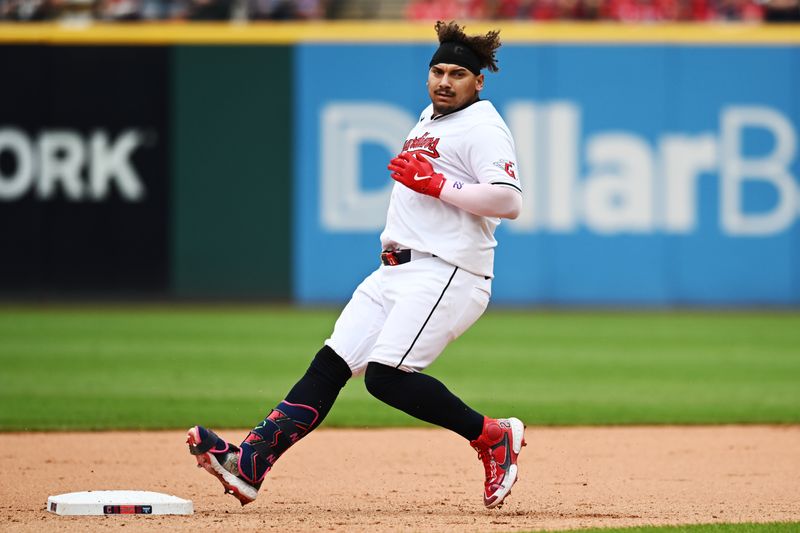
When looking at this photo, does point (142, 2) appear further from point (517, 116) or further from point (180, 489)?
point (180, 489)

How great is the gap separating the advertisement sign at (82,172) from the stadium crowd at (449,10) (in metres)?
0.74

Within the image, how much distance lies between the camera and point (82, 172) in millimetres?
16266

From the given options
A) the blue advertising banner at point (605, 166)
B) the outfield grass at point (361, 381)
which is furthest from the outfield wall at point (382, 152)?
the outfield grass at point (361, 381)

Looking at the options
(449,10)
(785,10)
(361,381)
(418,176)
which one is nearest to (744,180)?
(785,10)

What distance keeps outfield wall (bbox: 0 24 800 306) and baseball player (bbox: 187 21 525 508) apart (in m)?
10.7

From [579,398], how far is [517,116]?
7.31m

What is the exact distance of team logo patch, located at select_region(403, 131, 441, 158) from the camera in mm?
5477

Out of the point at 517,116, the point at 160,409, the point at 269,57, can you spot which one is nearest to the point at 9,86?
the point at 269,57

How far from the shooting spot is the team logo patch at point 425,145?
18.0 ft

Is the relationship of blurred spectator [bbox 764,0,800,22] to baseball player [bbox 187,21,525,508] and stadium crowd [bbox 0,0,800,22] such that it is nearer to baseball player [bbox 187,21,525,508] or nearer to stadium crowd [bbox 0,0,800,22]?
stadium crowd [bbox 0,0,800,22]

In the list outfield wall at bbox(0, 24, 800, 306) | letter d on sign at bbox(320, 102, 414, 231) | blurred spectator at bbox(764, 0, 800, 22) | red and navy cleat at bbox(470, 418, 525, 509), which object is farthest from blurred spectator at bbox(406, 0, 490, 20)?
red and navy cleat at bbox(470, 418, 525, 509)

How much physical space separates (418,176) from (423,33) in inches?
449

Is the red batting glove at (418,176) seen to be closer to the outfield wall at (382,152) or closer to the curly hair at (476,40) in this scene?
the curly hair at (476,40)

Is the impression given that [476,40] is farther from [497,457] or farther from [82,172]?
[82,172]
